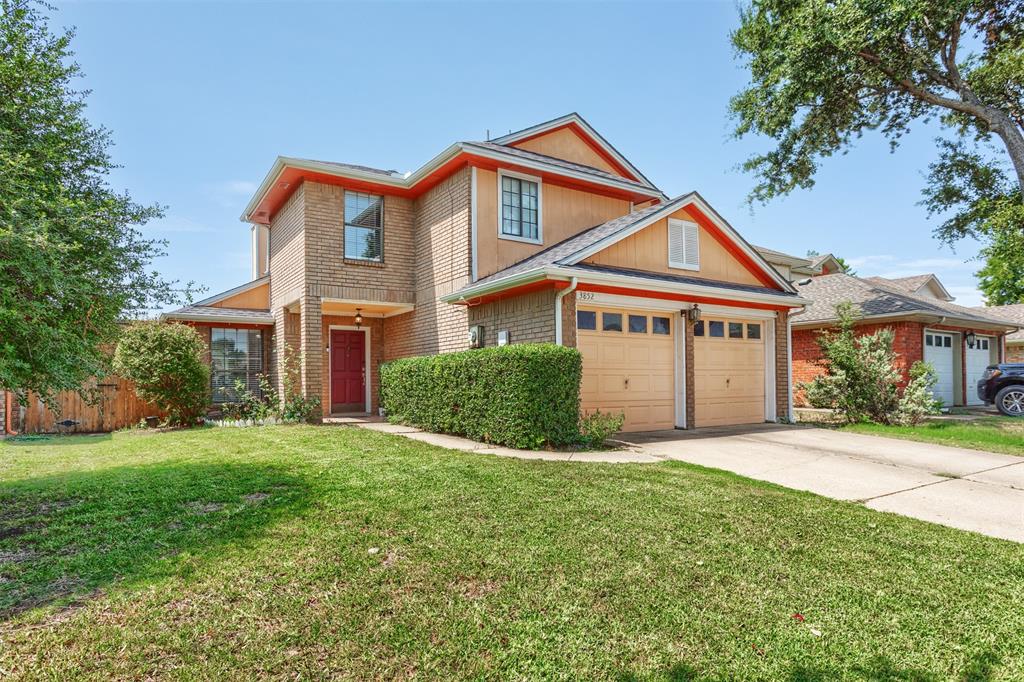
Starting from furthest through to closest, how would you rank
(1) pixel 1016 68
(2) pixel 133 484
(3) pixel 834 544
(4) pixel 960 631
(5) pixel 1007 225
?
(5) pixel 1007 225, (1) pixel 1016 68, (2) pixel 133 484, (3) pixel 834 544, (4) pixel 960 631

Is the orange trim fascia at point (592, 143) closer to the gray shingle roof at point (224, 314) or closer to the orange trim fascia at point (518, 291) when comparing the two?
the orange trim fascia at point (518, 291)

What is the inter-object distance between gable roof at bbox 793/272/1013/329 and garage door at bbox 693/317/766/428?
12.0 ft

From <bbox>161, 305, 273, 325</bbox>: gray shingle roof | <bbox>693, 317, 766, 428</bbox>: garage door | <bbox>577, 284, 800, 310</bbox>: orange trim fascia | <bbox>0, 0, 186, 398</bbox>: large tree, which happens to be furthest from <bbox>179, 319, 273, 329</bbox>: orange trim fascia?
<bbox>693, 317, 766, 428</bbox>: garage door

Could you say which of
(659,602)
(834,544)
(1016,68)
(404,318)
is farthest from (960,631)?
(1016,68)

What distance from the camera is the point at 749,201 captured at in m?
16.3

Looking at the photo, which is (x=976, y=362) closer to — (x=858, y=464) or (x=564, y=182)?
(x=858, y=464)

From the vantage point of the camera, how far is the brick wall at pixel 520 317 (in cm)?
938

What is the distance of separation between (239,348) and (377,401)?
13.4 ft

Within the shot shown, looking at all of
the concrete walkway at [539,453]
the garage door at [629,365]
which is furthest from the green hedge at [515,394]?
the garage door at [629,365]

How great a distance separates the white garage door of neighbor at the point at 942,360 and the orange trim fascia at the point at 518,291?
14.1m

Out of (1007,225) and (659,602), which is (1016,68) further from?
(659,602)

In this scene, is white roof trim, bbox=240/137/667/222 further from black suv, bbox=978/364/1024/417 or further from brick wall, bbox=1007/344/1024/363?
brick wall, bbox=1007/344/1024/363

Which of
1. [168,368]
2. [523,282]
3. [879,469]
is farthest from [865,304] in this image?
[168,368]

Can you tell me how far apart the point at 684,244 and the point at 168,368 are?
1167 centimetres
